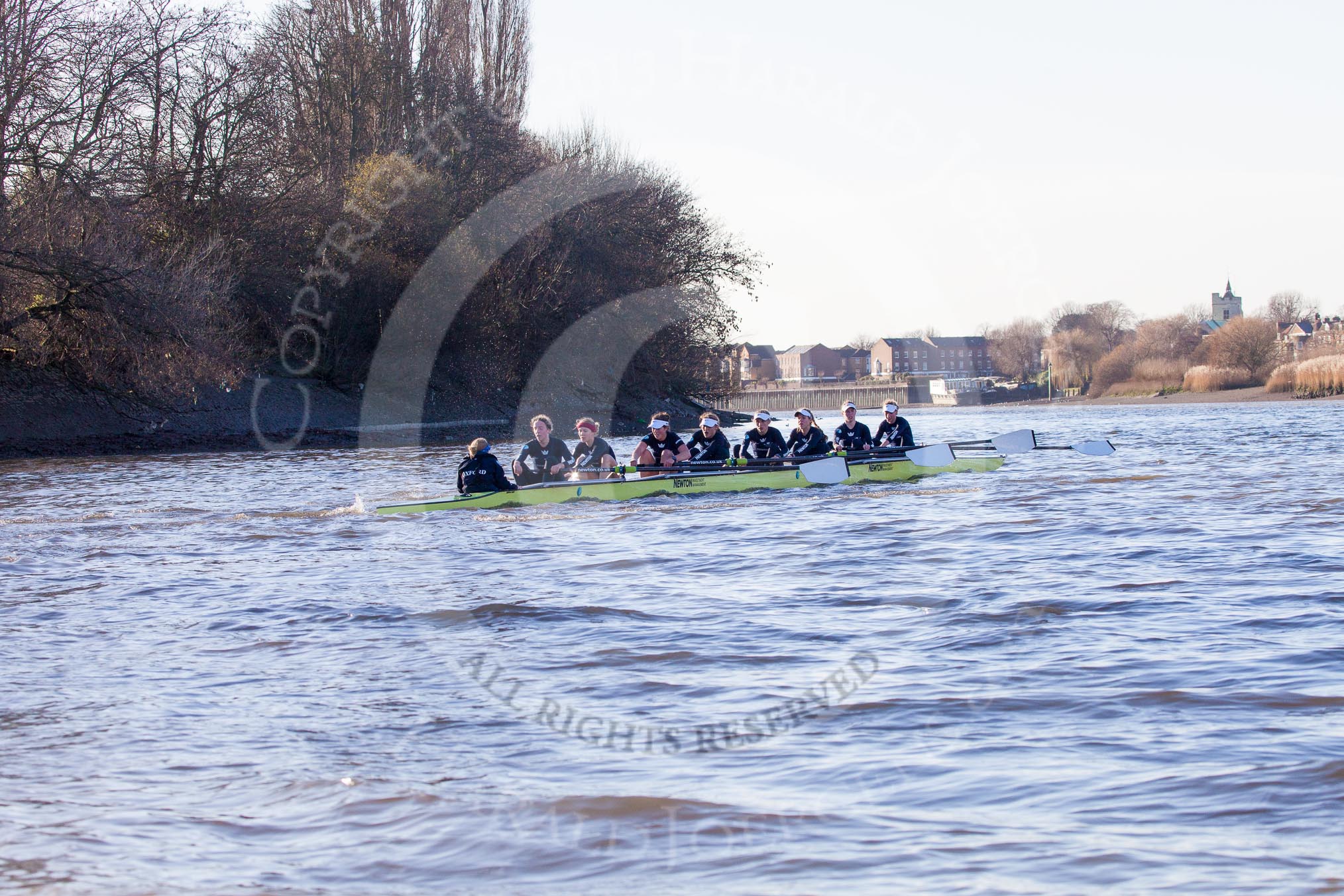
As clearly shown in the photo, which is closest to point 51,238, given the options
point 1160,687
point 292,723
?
point 292,723

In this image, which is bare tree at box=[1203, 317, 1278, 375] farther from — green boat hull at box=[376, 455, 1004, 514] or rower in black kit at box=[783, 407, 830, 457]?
rower in black kit at box=[783, 407, 830, 457]

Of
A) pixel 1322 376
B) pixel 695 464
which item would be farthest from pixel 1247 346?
pixel 695 464

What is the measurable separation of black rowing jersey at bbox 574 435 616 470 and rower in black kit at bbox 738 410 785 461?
2.26 m

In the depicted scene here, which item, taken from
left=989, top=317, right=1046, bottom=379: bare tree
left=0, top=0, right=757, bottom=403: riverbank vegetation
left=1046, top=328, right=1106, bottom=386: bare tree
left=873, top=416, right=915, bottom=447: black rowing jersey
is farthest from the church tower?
left=873, top=416, right=915, bottom=447: black rowing jersey

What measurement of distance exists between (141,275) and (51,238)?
6.54 feet

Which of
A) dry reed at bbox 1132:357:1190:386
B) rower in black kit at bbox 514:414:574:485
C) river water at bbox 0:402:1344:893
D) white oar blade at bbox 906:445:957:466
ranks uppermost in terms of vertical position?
dry reed at bbox 1132:357:1190:386

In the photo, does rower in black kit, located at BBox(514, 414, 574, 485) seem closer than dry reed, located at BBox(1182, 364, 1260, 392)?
Yes

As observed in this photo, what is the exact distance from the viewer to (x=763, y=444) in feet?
64.4

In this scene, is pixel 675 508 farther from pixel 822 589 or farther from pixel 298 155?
pixel 298 155

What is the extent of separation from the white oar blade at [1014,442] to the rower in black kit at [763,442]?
5.75m

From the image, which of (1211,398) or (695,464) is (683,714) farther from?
(1211,398)

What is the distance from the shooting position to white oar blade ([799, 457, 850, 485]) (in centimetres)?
1917

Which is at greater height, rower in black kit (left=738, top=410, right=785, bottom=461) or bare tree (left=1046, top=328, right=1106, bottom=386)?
bare tree (left=1046, top=328, right=1106, bottom=386)

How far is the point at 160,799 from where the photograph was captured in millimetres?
5250
